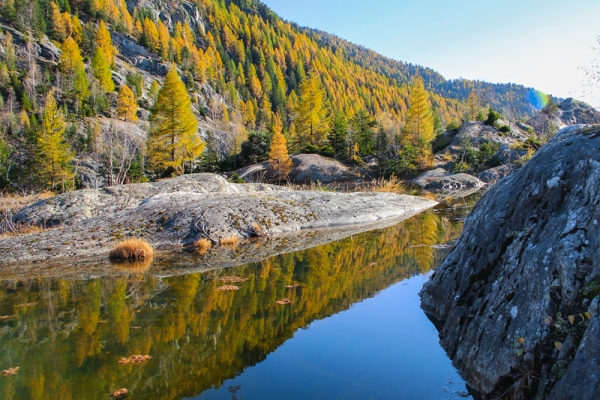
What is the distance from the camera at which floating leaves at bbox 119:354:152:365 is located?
4.55 meters

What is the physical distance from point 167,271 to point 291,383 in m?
5.94

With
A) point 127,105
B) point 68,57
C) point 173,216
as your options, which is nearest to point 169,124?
point 173,216

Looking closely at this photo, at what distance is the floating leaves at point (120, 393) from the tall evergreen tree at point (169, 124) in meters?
34.1

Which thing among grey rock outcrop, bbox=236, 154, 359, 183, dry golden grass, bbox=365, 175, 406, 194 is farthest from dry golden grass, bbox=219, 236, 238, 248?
grey rock outcrop, bbox=236, 154, 359, 183

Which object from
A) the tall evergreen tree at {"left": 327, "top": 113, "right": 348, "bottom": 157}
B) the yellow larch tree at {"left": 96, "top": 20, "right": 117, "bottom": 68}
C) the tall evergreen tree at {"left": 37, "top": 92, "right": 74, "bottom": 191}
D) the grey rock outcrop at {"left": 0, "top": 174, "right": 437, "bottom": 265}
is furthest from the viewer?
the yellow larch tree at {"left": 96, "top": 20, "right": 117, "bottom": 68}

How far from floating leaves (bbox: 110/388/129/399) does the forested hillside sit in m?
19.1

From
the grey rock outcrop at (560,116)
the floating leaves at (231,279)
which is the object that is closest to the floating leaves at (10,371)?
the floating leaves at (231,279)

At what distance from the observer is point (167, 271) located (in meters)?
9.12

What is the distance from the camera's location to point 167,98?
35406 millimetres

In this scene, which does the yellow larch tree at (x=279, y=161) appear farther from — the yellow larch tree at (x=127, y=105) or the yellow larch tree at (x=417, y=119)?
the yellow larch tree at (x=127, y=105)

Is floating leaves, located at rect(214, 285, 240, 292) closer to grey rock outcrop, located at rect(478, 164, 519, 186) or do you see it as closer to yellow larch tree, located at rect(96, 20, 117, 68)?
grey rock outcrop, located at rect(478, 164, 519, 186)

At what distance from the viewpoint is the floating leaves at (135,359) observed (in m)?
4.55

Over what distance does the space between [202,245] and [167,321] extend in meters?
6.19

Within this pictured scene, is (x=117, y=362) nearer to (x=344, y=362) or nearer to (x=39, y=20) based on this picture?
(x=344, y=362)
